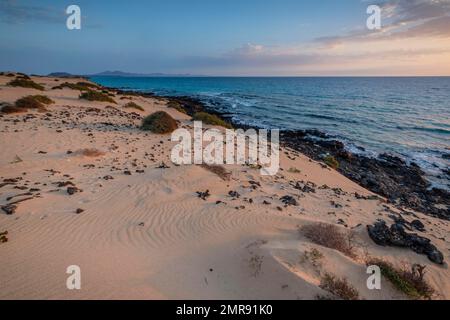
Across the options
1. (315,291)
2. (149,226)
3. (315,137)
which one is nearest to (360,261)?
(315,291)

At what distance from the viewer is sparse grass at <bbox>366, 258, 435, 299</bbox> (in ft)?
17.0

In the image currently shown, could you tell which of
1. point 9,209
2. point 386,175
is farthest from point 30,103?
point 386,175

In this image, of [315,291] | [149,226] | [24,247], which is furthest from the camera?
[149,226]

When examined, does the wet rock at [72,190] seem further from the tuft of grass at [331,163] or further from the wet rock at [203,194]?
the tuft of grass at [331,163]

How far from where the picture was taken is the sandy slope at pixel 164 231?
5.07m

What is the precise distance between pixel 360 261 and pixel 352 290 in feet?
4.34

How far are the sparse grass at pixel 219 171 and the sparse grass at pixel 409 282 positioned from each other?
6253 millimetres

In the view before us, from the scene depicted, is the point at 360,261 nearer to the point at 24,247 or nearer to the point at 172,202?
the point at 172,202

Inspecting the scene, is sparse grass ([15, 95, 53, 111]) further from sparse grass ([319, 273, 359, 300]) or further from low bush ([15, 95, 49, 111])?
sparse grass ([319, 273, 359, 300])

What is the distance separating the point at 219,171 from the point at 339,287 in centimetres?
689

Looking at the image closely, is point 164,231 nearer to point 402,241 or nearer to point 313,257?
point 313,257

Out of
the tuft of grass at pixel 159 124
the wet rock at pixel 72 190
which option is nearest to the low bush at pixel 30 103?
the tuft of grass at pixel 159 124

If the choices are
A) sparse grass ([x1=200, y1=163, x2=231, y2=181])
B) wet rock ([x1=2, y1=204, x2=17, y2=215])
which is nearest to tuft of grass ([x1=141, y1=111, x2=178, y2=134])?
sparse grass ([x1=200, y1=163, x2=231, y2=181])

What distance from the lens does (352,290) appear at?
4848 mm
